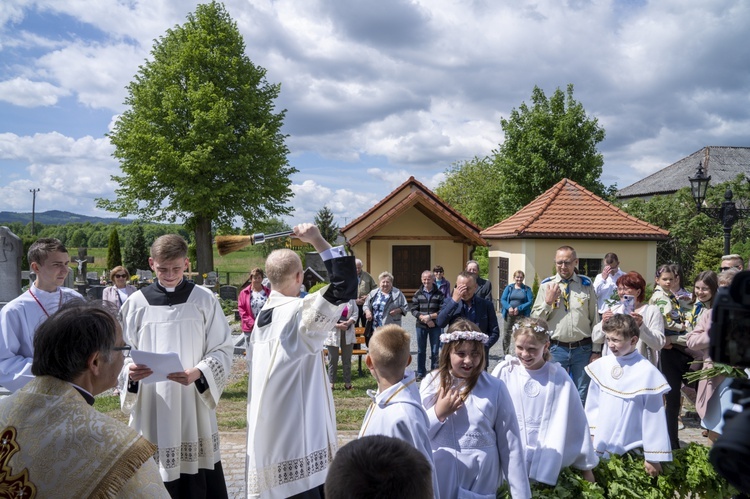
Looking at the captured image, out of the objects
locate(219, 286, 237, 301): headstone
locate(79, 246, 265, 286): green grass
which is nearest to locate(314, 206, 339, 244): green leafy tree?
locate(79, 246, 265, 286): green grass

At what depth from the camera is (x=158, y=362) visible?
339 cm

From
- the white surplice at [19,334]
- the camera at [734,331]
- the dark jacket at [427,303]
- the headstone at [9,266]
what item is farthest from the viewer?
the headstone at [9,266]

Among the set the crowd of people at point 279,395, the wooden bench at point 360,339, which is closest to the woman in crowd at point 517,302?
the wooden bench at point 360,339

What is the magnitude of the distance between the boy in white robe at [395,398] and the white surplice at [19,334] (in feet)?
7.88

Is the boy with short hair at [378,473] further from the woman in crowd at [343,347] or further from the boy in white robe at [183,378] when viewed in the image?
the woman in crowd at [343,347]

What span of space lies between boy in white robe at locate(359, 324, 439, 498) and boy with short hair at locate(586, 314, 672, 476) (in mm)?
1981

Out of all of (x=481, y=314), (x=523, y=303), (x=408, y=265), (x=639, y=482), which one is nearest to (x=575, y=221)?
(x=408, y=265)

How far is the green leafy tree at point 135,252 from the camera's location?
113 ft

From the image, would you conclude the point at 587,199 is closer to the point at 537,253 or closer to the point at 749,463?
the point at 537,253

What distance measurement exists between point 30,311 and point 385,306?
6.66m

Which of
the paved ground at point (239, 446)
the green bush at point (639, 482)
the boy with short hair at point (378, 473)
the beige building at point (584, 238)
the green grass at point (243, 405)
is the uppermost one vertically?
the beige building at point (584, 238)

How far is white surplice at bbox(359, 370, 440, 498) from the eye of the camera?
2803 millimetres

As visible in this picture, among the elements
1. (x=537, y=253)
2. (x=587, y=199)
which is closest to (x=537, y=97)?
(x=587, y=199)

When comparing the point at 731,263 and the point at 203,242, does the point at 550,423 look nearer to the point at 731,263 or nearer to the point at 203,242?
the point at 731,263
